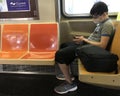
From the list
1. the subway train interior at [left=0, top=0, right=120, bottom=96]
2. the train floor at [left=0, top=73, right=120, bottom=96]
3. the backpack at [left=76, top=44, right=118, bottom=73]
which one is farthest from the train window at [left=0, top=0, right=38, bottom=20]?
the backpack at [left=76, top=44, right=118, bottom=73]

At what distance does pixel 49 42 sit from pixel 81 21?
1.95ft

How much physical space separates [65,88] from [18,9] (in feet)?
4.97

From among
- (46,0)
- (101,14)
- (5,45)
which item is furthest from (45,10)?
(101,14)

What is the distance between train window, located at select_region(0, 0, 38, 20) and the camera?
11.9ft

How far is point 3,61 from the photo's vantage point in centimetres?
311

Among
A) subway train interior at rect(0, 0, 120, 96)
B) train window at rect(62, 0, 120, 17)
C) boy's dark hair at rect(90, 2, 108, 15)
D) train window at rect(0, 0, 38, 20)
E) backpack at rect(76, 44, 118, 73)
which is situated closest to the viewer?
backpack at rect(76, 44, 118, 73)

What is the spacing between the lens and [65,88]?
10.4 feet

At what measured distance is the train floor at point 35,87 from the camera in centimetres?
314

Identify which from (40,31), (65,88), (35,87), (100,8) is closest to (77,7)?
(40,31)

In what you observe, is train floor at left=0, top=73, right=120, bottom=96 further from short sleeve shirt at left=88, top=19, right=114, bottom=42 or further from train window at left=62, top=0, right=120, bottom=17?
train window at left=62, top=0, right=120, bottom=17

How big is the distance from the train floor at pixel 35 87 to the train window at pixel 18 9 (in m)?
1.00

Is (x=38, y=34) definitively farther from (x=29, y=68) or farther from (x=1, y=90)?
(x=1, y=90)

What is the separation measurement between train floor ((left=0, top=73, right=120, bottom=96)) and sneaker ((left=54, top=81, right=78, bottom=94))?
0.05m

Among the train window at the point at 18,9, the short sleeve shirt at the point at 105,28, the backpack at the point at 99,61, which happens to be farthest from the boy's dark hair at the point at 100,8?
the train window at the point at 18,9
